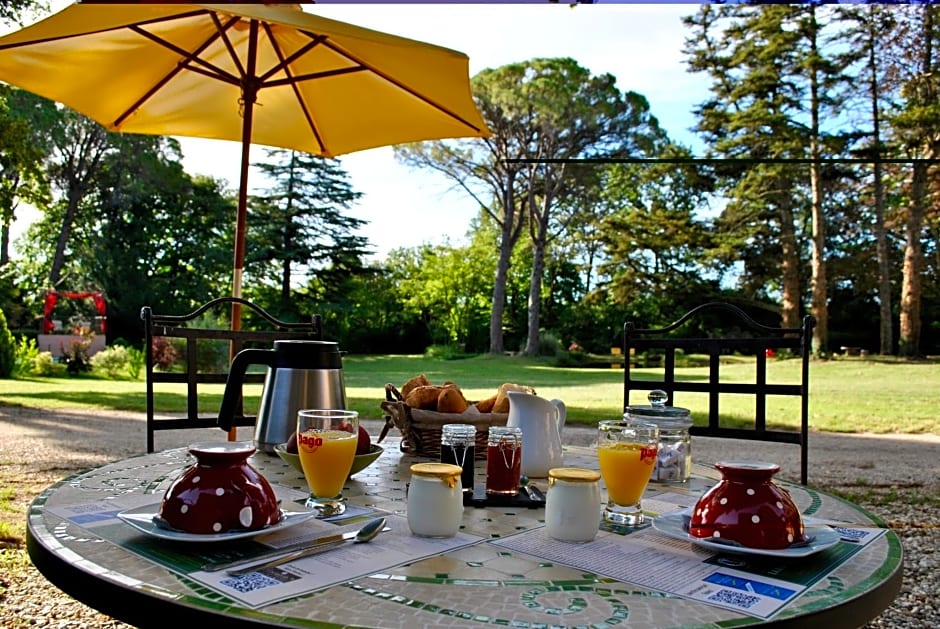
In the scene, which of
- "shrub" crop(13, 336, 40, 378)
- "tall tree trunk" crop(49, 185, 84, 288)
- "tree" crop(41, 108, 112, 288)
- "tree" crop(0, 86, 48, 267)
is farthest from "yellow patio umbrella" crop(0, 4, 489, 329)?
"tree" crop(41, 108, 112, 288)

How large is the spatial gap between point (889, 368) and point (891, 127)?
5.69 metres

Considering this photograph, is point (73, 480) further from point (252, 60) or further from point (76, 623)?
point (252, 60)

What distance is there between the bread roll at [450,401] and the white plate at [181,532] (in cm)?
51

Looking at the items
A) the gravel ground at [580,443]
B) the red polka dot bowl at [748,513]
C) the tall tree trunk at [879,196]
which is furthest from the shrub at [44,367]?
the tall tree trunk at [879,196]

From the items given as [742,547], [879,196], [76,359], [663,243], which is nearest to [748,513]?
[742,547]

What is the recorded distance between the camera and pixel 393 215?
80.0ft

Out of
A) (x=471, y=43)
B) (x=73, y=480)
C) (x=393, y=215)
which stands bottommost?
(x=73, y=480)

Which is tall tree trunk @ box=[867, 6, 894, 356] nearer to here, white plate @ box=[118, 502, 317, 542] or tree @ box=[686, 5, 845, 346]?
tree @ box=[686, 5, 845, 346]

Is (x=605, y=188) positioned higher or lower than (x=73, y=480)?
higher

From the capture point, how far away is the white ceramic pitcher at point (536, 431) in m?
1.24

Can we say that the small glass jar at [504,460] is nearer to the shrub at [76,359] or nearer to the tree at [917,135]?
the shrub at [76,359]

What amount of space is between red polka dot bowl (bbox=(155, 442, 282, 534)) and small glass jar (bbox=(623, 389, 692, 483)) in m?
0.66

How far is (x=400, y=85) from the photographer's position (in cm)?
271

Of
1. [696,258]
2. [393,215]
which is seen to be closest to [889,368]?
[696,258]
